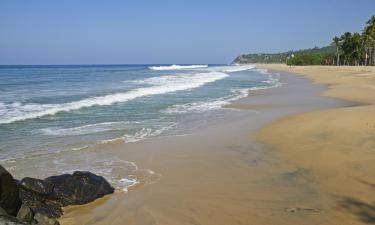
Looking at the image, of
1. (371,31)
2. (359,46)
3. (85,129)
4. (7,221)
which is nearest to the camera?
(7,221)

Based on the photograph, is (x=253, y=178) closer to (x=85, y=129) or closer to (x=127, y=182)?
(x=127, y=182)

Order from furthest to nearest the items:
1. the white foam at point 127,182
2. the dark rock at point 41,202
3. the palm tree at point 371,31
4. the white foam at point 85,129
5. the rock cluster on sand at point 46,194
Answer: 1. the palm tree at point 371,31
2. the white foam at point 85,129
3. the white foam at point 127,182
4. the dark rock at point 41,202
5. the rock cluster on sand at point 46,194

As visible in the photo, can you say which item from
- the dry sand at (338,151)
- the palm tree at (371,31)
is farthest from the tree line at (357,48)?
the dry sand at (338,151)

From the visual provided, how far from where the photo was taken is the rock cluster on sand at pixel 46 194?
18.8ft

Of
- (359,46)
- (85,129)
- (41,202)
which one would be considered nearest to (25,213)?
(41,202)

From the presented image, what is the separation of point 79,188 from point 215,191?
8.03 ft

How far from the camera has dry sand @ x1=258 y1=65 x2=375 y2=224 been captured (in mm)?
6570

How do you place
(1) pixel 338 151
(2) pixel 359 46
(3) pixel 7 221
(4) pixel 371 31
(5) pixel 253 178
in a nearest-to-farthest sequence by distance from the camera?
(3) pixel 7 221, (5) pixel 253 178, (1) pixel 338 151, (4) pixel 371 31, (2) pixel 359 46

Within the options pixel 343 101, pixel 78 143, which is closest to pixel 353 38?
pixel 343 101

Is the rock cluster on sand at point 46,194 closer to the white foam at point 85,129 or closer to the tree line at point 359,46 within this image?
the white foam at point 85,129

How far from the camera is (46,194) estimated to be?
22.6ft

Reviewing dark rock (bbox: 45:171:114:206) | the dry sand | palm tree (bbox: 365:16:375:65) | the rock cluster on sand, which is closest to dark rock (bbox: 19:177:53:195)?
the rock cluster on sand

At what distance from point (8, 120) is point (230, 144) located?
9.77m

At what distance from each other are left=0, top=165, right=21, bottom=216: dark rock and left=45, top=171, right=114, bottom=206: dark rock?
1.16 metres
